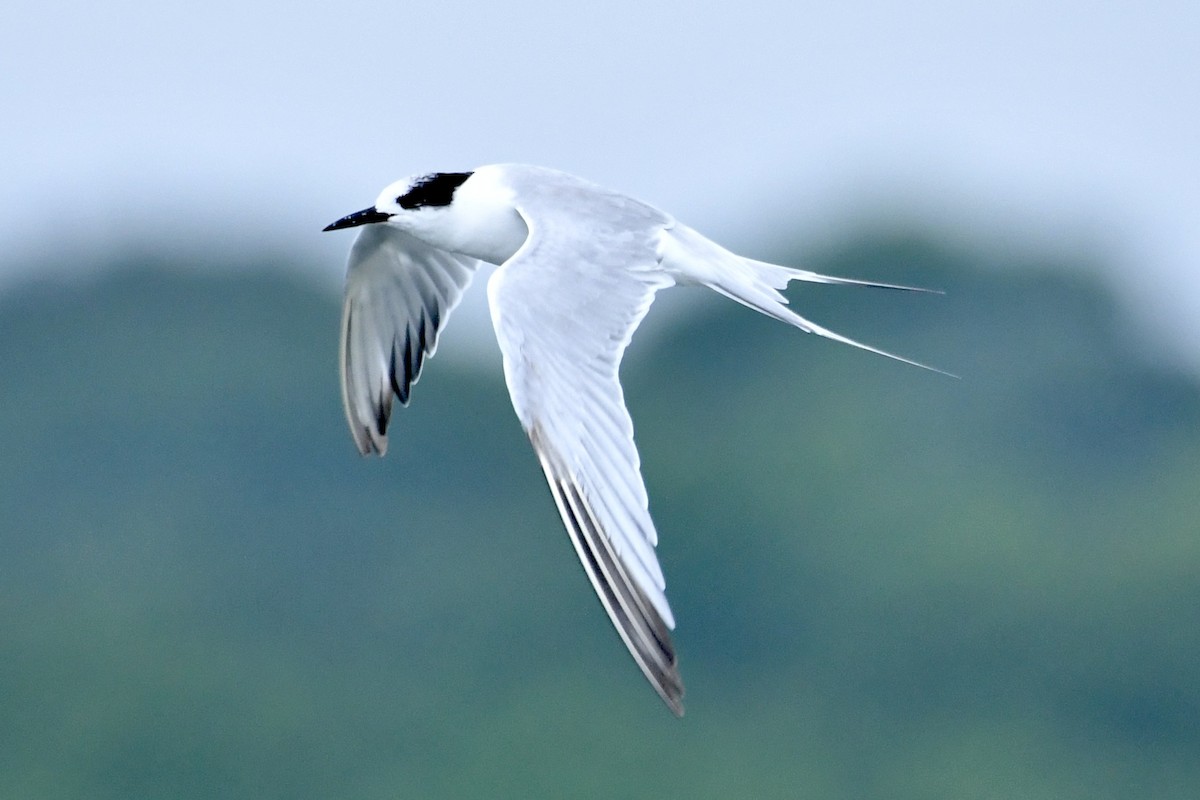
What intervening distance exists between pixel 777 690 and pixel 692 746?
607 cm

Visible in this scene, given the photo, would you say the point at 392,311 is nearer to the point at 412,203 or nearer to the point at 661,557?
the point at 412,203

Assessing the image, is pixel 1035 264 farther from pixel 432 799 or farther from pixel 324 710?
pixel 432 799

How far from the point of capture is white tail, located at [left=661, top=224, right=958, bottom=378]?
313 inches

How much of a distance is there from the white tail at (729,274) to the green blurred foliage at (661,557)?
91.5ft

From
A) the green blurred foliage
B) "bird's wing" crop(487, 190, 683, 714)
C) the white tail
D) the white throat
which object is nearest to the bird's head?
the white throat

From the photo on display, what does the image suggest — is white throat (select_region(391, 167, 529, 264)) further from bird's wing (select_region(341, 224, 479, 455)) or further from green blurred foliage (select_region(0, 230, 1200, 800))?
green blurred foliage (select_region(0, 230, 1200, 800))

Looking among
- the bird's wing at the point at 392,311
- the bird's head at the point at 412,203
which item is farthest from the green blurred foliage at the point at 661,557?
the bird's head at the point at 412,203

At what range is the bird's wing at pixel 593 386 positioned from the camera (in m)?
6.33

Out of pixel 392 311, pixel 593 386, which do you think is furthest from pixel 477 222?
pixel 593 386

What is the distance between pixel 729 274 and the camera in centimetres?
815

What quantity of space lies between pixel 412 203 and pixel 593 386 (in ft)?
5.98

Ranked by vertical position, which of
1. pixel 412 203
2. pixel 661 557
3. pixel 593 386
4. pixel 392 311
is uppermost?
pixel 593 386

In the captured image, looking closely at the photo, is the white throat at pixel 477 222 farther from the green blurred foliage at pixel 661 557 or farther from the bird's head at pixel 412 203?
the green blurred foliage at pixel 661 557

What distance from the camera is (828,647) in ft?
155
